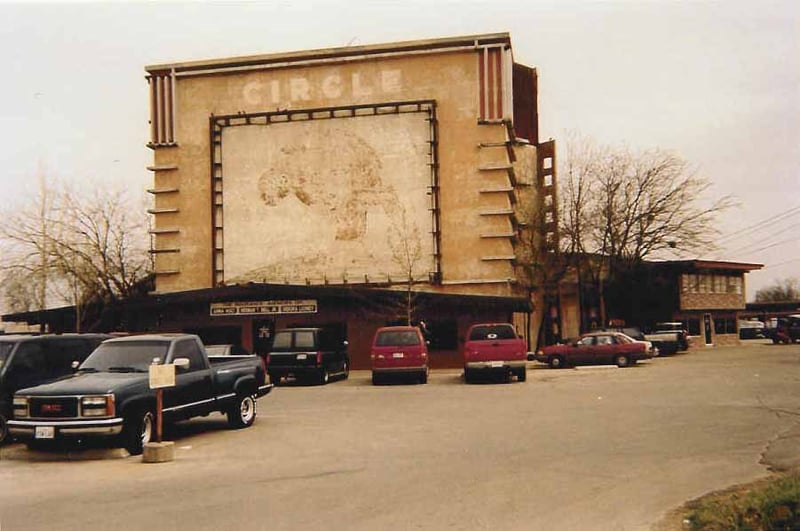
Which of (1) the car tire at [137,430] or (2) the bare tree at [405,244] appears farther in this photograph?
(2) the bare tree at [405,244]

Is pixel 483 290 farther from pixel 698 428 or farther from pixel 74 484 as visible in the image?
pixel 74 484

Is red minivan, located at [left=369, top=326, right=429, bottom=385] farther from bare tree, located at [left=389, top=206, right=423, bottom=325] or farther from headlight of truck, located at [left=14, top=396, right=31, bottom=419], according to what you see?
bare tree, located at [left=389, top=206, right=423, bottom=325]

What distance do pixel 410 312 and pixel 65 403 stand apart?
2705cm

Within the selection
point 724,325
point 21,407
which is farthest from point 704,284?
point 21,407

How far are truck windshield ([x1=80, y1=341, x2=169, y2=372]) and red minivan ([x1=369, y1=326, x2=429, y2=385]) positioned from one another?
45.6 feet

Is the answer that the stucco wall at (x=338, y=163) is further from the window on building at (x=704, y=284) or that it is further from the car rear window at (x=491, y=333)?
the window on building at (x=704, y=284)

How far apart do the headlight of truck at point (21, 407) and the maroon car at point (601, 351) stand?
92.1 feet

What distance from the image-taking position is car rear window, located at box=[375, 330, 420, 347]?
92.7ft

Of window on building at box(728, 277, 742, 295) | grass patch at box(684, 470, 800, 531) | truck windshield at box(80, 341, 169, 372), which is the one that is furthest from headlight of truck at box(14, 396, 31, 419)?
window on building at box(728, 277, 742, 295)

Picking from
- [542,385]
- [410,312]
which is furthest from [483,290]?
[542,385]

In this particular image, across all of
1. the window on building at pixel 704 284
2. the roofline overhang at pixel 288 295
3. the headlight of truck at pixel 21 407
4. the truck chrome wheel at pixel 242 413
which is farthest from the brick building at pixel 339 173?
the headlight of truck at pixel 21 407

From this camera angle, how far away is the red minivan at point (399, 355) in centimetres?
2811

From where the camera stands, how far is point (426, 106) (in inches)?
1826

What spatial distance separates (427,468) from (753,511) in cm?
502
